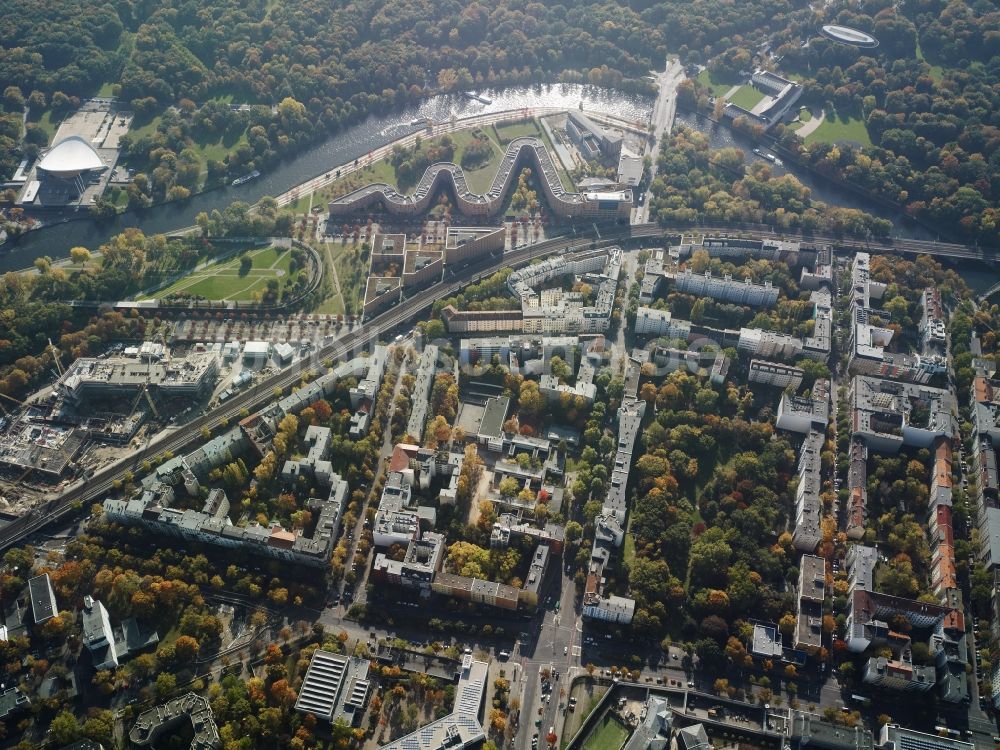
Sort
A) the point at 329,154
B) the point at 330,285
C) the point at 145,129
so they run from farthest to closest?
the point at 145,129
the point at 329,154
the point at 330,285

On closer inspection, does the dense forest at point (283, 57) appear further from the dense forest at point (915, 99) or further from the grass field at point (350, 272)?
the grass field at point (350, 272)

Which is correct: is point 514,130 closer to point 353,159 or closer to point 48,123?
point 353,159

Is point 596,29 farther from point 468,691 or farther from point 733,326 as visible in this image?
point 468,691

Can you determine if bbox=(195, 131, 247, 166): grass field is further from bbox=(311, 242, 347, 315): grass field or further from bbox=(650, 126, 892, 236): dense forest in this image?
bbox=(650, 126, 892, 236): dense forest

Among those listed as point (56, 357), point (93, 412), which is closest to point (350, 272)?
point (93, 412)

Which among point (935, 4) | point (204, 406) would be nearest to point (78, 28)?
point (204, 406)

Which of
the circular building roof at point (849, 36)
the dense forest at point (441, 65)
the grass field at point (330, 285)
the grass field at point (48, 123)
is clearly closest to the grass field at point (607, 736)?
the grass field at point (330, 285)

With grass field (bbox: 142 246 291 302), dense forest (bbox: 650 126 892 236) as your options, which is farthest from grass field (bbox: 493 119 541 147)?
grass field (bbox: 142 246 291 302)
